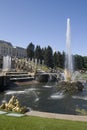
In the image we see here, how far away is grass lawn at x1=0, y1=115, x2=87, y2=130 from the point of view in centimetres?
1153

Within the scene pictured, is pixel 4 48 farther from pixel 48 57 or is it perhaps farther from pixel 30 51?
pixel 48 57

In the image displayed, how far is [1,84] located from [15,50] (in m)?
123

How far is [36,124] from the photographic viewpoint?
12016 millimetres

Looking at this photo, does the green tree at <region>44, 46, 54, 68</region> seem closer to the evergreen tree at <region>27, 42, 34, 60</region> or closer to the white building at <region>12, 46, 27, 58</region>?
the evergreen tree at <region>27, 42, 34, 60</region>

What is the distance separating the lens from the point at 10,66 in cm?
9738

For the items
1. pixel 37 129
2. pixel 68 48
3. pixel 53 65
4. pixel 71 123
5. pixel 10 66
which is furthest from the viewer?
pixel 53 65

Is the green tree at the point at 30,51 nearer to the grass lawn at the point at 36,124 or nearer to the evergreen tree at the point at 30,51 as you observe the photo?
the evergreen tree at the point at 30,51

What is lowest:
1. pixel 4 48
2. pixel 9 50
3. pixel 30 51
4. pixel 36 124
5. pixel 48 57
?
pixel 36 124

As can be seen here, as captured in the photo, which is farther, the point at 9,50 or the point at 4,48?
the point at 9,50

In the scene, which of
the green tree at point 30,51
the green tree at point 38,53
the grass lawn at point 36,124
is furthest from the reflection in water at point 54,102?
the green tree at point 30,51

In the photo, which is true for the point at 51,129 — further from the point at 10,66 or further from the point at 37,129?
the point at 10,66

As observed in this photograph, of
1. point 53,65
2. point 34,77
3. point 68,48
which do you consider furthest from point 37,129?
point 53,65

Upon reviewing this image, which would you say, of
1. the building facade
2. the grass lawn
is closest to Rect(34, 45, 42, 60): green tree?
the building facade

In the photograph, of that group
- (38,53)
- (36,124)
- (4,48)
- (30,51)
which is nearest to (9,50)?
(4,48)
